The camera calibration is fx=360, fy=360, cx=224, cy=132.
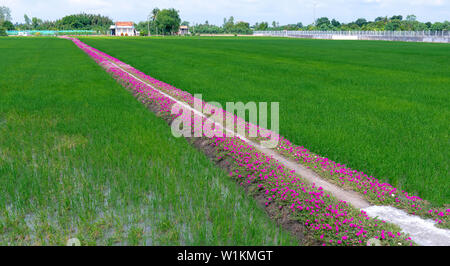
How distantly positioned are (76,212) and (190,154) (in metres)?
2.67

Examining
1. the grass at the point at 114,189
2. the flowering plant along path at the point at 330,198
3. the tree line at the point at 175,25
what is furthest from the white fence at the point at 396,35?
the grass at the point at 114,189

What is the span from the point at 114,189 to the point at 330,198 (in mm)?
3009

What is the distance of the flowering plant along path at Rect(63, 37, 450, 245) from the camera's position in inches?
157

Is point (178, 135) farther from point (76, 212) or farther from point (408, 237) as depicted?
point (408, 237)

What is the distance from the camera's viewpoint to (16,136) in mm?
7770

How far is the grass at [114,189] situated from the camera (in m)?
4.06

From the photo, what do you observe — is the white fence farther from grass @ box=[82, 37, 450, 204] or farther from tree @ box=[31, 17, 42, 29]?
tree @ box=[31, 17, 42, 29]

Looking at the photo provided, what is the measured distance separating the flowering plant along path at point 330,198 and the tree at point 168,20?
129 m

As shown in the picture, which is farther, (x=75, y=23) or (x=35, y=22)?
(x=35, y=22)

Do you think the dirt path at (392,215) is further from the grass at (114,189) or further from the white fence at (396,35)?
the white fence at (396,35)

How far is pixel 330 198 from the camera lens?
15.6 feet

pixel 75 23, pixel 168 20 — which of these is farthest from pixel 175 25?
pixel 75 23

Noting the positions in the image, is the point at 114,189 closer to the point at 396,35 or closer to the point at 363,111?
the point at 363,111

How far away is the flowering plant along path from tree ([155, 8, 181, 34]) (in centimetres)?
12872
